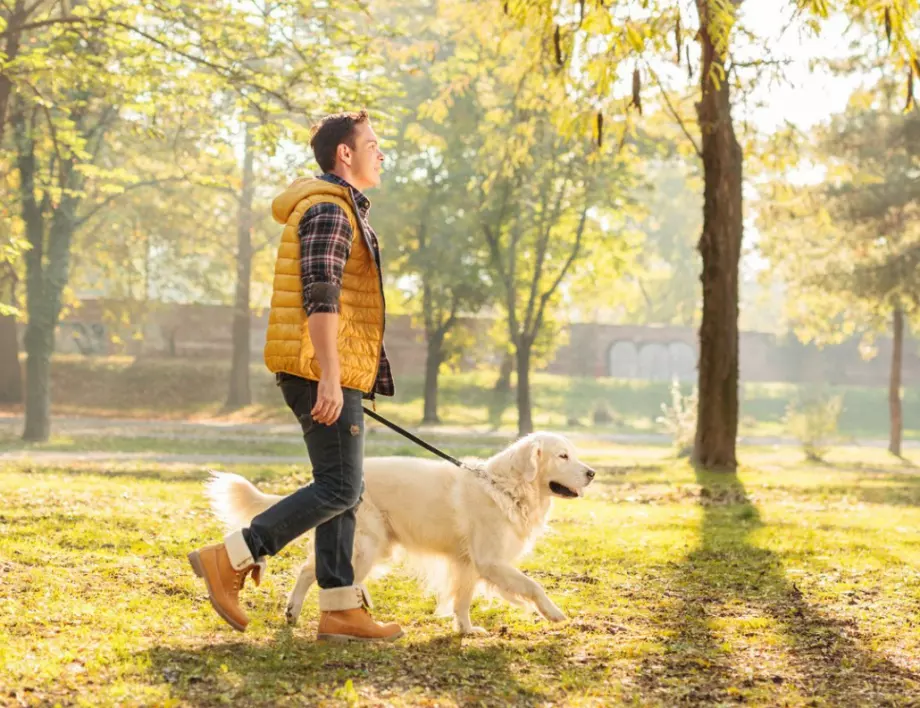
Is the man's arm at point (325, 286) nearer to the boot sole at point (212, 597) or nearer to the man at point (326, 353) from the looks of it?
the man at point (326, 353)

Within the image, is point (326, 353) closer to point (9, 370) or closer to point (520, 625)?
point (520, 625)

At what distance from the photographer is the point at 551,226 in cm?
2897

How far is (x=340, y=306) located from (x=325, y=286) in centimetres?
26

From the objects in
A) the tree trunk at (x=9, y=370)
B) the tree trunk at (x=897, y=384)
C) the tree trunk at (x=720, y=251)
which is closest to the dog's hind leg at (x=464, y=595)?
the tree trunk at (x=720, y=251)

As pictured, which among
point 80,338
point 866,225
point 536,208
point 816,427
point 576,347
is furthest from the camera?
point 576,347

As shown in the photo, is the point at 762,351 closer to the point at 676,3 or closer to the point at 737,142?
the point at 737,142

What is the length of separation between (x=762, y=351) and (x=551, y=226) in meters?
35.5

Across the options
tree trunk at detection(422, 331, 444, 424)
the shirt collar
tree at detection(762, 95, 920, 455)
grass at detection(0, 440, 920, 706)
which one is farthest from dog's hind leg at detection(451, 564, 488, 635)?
tree trunk at detection(422, 331, 444, 424)

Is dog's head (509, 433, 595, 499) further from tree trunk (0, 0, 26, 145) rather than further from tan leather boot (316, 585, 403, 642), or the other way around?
tree trunk (0, 0, 26, 145)

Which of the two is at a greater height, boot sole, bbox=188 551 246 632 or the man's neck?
the man's neck

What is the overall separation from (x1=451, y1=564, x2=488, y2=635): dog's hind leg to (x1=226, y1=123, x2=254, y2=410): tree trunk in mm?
27032

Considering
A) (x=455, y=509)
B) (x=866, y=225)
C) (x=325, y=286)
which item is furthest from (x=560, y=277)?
(x=325, y=286)

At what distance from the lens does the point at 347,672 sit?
4527mm

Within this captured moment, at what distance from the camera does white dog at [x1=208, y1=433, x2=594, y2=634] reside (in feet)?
18.2
